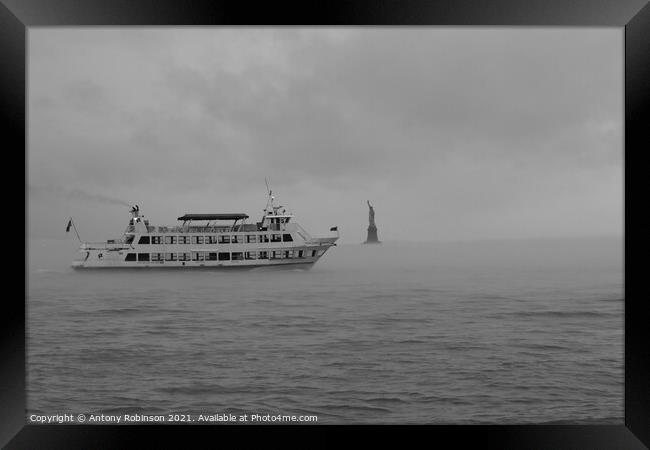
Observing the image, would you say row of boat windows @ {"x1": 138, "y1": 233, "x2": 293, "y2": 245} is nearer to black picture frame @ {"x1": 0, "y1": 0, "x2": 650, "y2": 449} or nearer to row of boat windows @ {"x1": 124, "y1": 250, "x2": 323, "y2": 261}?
row of boat windows @ {"x1": 124, "y1": 250, "x2": 323, "y2": 261}

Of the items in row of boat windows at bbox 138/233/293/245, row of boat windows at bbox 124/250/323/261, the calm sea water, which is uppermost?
row of boat windows at bbox 138/233/293/245

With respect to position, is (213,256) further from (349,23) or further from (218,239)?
(349,23)

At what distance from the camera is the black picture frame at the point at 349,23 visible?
113 inches

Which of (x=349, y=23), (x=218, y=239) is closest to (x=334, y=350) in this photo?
(x=349, y=23)

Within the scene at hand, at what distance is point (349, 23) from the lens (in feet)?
9.78

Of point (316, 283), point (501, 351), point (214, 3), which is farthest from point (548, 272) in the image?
point (214, 3)

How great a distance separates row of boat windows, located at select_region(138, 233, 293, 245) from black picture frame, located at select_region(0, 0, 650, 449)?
282 inches

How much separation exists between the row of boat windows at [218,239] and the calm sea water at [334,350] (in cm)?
146

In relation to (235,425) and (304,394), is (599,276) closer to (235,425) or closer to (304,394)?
(304,394)

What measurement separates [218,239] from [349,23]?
7634mm

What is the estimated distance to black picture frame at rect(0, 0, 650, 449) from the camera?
2.87 meters

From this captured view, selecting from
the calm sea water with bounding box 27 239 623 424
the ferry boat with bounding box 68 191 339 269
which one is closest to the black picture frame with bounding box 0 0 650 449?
the calm sea water with bounding box 27 239 623 424

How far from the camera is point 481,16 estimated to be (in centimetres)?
299

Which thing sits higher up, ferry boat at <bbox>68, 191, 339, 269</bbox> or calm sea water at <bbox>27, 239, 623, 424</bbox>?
ferry boat at <bbox>68, 191, 339, 269</bbox>
